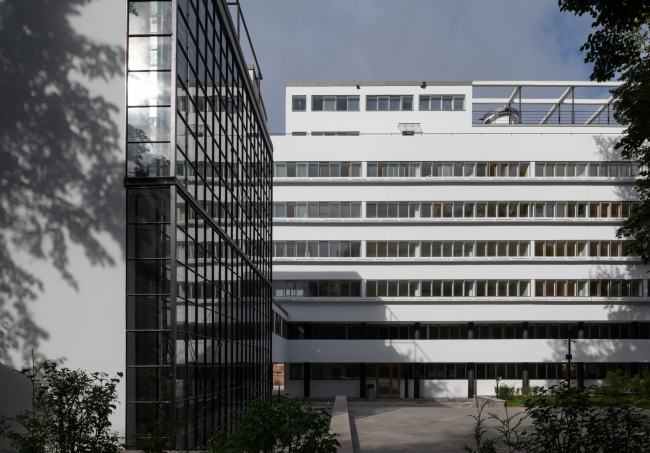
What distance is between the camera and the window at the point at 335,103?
58.0 meters

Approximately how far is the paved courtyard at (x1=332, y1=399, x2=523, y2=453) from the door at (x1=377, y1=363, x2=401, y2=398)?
5.99m

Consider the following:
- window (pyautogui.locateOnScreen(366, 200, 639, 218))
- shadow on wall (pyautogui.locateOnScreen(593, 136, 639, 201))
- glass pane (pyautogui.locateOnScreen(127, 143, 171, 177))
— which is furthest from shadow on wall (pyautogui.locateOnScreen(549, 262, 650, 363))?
glass pane (pyautogui.locateOnScreen(127, 143, 171, 177))

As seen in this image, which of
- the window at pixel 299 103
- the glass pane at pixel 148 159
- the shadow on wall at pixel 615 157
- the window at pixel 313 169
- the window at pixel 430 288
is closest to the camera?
the glass pane at pixel 148 159

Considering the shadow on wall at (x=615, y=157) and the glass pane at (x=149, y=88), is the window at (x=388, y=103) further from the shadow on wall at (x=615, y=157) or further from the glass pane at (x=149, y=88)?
the glass pane at (x=149, y=88)

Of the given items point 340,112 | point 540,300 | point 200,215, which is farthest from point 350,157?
point 200,215

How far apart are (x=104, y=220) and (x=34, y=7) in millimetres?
5515

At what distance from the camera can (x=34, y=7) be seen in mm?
17234

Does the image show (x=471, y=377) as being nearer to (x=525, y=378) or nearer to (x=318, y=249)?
(x=525, y=378)

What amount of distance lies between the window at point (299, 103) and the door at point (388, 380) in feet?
71.1

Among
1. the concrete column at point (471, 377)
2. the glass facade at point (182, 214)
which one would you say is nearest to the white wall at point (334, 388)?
the concrete column at point (471, 377)

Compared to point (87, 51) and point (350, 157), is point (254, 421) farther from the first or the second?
point (350, 157)

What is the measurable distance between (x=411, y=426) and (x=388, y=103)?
32.0 metres

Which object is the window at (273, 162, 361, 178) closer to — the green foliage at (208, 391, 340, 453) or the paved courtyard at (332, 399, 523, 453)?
the paved courtyard at (332, 399, 523, 453)

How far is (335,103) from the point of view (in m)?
58.0
